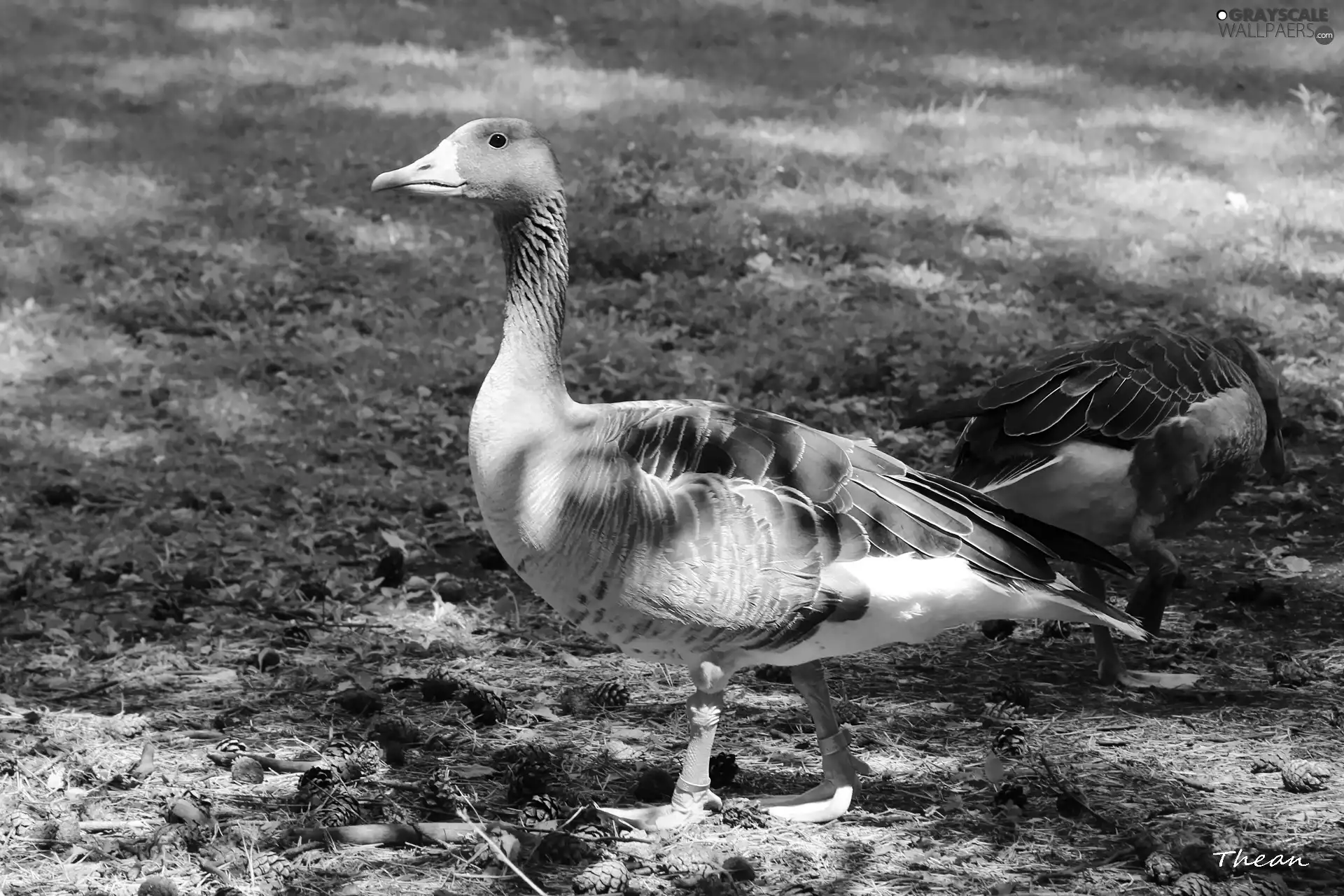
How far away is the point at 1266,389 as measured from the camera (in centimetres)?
483

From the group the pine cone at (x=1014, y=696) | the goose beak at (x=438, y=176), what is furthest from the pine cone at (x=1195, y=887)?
the goose beak at (x=438, y=176)

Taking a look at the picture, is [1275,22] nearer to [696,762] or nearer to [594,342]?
[594,342]

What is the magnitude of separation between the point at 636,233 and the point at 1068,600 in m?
4.90

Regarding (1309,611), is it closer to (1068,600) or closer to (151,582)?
(1068,600)

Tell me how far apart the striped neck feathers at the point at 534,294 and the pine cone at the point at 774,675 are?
1.30 meters

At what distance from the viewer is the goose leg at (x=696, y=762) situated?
3520mm

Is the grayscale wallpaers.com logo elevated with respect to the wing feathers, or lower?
elevated

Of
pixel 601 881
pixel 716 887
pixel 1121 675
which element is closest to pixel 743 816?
pixel 716 887

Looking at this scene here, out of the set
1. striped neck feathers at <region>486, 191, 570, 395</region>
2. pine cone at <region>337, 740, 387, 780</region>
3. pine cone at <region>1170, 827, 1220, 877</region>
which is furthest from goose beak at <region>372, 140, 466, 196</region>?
pine cone at <region>1170, 827, 1220, 877</region>

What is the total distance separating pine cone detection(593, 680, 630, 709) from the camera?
13.9ft

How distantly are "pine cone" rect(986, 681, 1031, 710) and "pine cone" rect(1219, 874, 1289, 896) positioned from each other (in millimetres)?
1092

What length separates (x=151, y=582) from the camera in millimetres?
4938

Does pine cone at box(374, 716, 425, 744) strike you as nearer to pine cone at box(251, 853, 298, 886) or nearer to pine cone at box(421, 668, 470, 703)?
pine cone at box(421, 668, 470, 703)

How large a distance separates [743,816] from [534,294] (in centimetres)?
144
